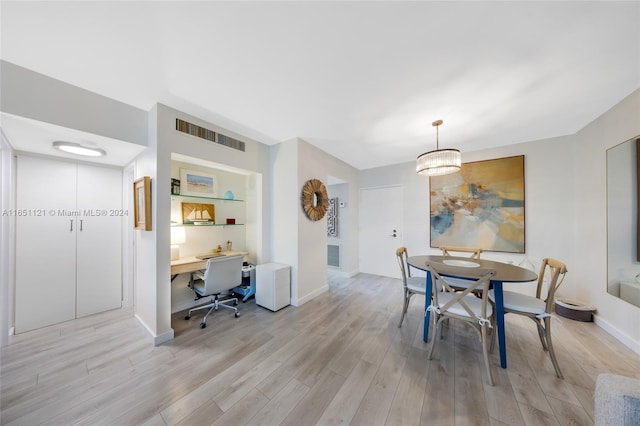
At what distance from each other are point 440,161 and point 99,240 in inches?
182

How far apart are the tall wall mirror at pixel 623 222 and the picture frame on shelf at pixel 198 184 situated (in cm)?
503

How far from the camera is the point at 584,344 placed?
2.08 m

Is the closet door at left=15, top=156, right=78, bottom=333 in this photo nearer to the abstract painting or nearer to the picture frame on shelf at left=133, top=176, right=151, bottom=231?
the picture frame on shelf at left=133, top=176, right=151, bottom=231

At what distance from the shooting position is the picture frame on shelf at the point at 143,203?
2162 millimetres

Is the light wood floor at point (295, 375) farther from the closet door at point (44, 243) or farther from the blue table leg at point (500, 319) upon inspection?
the closet door at point (44, 243)

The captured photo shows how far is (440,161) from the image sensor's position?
95.4 inches

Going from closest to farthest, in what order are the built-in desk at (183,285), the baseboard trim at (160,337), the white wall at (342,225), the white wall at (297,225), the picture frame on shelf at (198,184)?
the baseboard trim at (160,337)
the built-in desk at (183,285)
the picture frame on shelf at (198,184)
the white wall at (297,225)
the white wall at (342,225)

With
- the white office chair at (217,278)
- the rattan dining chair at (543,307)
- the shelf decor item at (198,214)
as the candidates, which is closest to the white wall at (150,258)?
the white office chair at (217,278)

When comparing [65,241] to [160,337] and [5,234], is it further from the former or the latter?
[160,337]

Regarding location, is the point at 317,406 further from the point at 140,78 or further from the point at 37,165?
the point at 37,165

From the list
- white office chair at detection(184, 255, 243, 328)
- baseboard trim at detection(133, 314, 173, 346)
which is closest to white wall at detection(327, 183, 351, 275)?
white office chair at detection(184, 255, 243, 328)

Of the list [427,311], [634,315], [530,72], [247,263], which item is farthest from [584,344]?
[247,263]

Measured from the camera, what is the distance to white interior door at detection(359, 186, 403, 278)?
4.39 m

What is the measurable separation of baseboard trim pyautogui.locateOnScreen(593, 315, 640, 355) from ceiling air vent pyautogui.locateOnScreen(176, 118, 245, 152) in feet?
16.0
